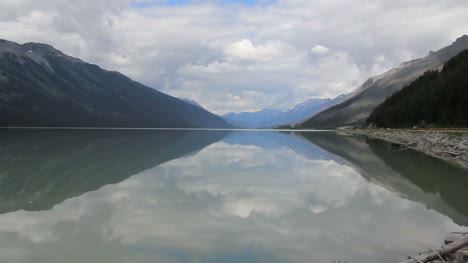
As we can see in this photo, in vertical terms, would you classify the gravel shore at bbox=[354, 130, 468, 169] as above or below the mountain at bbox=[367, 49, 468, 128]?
below

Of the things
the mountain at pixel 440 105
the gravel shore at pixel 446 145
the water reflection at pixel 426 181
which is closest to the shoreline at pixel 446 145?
the gravel shore at pixel 446 145

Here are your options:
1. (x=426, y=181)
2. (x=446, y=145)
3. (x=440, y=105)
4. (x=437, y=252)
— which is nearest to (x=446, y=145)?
(x=446, y=145)

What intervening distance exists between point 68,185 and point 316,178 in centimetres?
1596

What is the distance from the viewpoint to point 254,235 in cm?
1095

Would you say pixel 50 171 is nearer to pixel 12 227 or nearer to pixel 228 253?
pixel 12 227

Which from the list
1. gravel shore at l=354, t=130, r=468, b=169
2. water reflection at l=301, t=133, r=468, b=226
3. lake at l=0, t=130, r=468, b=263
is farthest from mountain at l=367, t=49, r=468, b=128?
lake at l=0, t=130, r=468, b=263

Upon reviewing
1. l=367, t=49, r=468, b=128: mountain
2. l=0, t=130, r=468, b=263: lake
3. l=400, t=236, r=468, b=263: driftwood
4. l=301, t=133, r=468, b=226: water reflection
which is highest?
l=367, t=49, r=468, b=128: mountain

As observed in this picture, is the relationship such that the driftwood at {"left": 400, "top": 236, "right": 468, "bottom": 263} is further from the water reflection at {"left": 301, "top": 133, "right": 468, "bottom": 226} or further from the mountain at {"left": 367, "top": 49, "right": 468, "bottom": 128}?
the mountain at {"left": 367, "top": 49, "right": 468, "bottom": 128}

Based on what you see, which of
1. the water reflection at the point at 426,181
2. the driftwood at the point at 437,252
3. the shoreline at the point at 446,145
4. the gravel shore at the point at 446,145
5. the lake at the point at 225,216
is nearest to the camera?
the driftwood at the point at 437,252

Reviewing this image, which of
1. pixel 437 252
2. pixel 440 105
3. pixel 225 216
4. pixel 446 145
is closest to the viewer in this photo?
A: pixel 437 252

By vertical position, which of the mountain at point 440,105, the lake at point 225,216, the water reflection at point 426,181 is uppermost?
the mountain at point 440,105

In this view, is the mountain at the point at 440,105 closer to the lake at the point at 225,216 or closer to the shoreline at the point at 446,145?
the shoreline at the point at 446,145

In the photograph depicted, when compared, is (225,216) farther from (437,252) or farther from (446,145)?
(446,145)

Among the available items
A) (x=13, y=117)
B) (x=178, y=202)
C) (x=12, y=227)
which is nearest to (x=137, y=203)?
(x=178, y=202)
